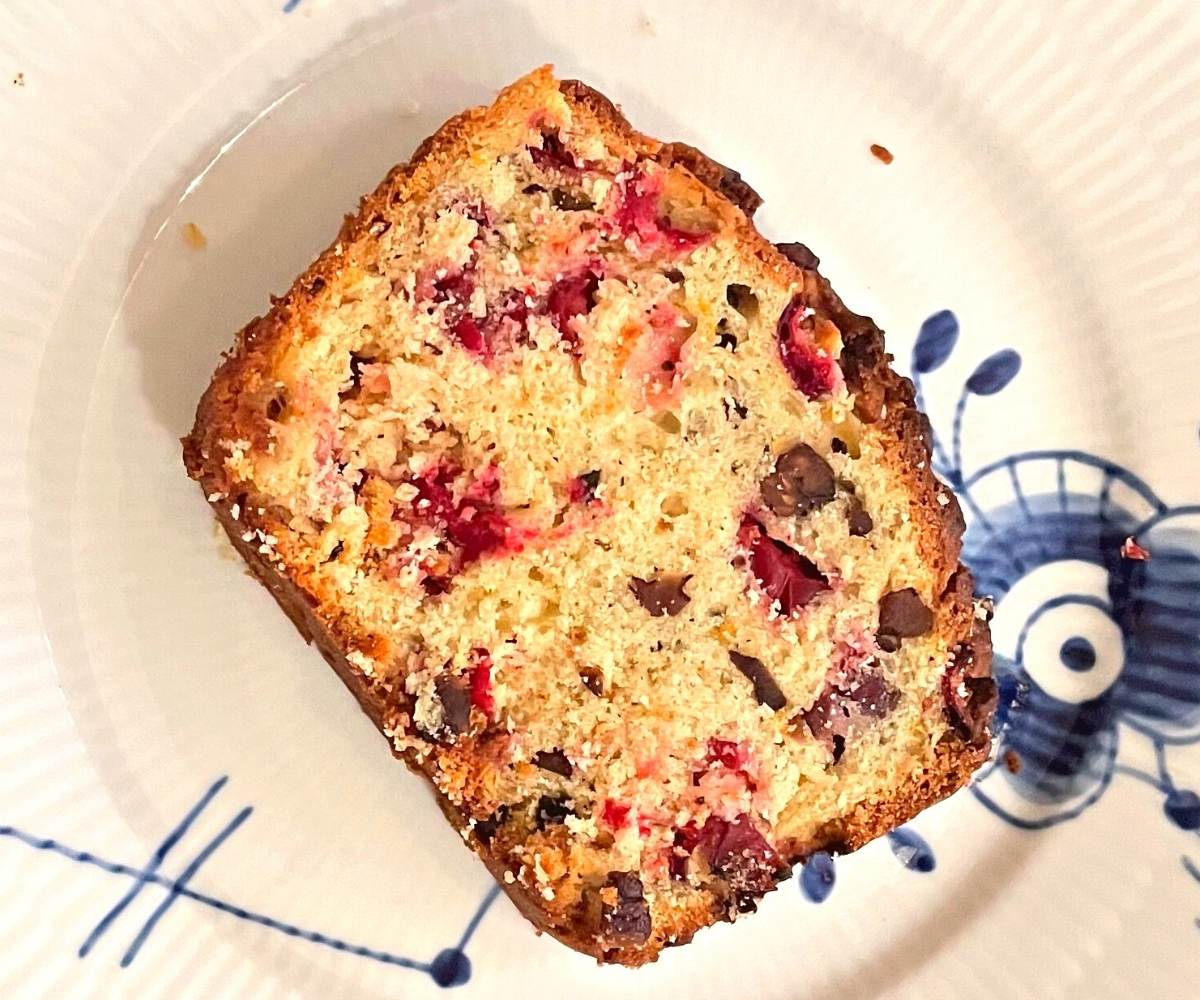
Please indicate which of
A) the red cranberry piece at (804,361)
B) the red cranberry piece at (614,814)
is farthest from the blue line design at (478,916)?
the red cranberry piece at (804,361)

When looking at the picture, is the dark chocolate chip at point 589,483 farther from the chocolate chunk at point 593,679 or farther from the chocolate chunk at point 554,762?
the chocolate chunk at point 554,762

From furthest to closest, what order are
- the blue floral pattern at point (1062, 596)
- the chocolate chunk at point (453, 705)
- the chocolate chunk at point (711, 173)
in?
the blue floral pattern at point (1062, 596)
the chocolate chunk at point (711, 173)
the chocolate chunk at point (453, 705)

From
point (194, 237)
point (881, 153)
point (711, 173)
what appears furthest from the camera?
point (881, 153)

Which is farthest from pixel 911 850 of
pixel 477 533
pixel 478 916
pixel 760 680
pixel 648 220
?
pixel 648 220

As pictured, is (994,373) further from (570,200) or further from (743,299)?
(570,200)

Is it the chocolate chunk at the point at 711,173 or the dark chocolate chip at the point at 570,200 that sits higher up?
the chocolate chunk at the point at 711,173

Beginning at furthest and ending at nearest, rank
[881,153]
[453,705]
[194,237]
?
[881,153] → [194,237] → [453,705]
